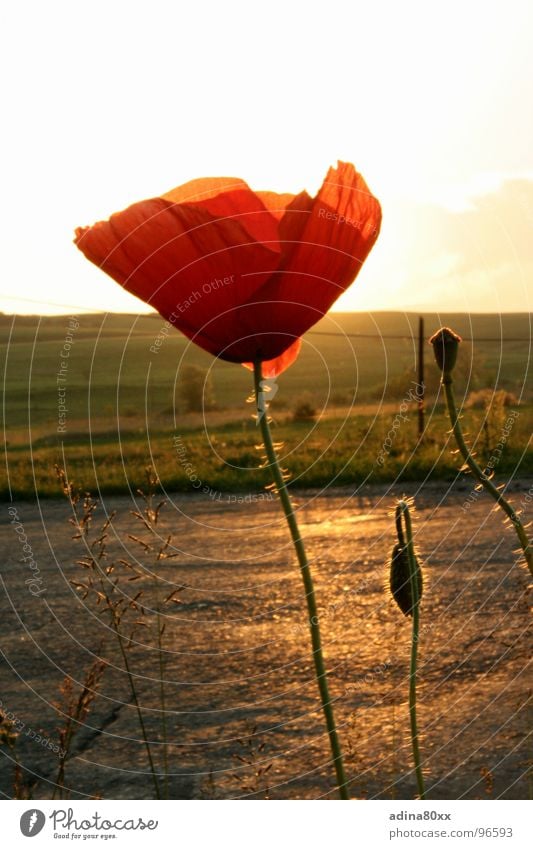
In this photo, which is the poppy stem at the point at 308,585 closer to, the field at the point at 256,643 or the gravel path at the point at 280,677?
the field at the point at 256,643

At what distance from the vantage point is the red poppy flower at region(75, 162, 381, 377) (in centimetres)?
83

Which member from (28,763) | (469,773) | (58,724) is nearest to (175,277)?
(469,773)

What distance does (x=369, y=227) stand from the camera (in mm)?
829

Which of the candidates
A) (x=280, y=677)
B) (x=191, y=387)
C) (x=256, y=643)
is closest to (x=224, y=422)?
(x=191, y=387)

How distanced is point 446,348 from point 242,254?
0.17 metres

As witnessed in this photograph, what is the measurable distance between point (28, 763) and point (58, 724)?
0.82 ft

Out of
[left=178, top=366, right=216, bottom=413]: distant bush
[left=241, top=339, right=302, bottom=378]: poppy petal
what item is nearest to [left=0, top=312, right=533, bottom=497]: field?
[left=241, top=339, right=302, bottom=378]: poppy petal

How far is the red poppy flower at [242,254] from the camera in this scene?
2.72 ft

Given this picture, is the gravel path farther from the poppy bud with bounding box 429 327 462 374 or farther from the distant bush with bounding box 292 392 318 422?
the distant bush with bounding box 292 392 318 422
